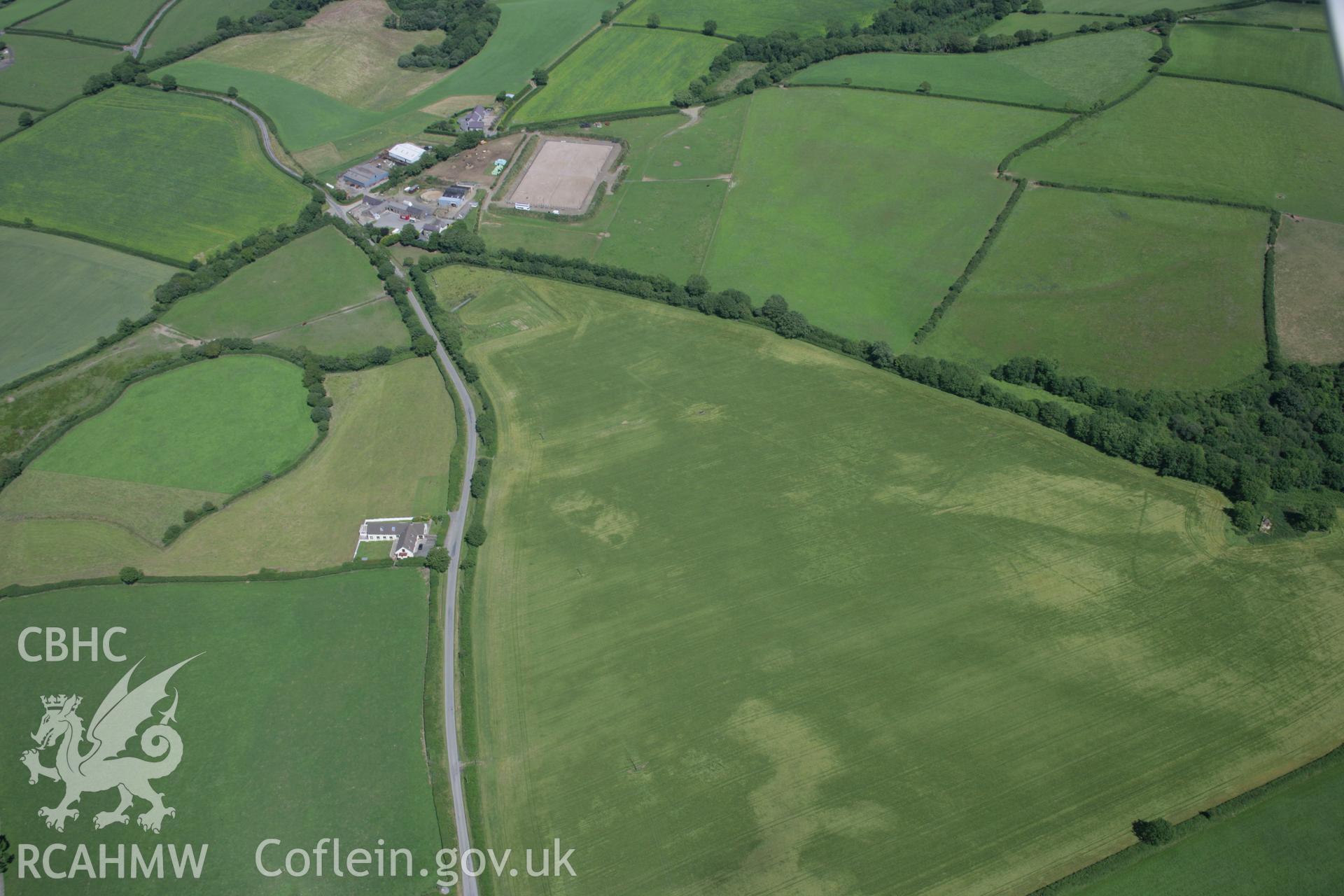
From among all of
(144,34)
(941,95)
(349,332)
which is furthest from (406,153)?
(941,95)

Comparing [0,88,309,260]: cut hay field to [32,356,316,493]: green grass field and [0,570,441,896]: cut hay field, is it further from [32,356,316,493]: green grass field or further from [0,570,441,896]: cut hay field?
[0,570,441,896]: cut hay field

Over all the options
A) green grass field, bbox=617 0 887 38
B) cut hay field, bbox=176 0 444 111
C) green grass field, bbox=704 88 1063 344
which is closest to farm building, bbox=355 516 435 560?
green grass field, bbox=704 88 1063 344

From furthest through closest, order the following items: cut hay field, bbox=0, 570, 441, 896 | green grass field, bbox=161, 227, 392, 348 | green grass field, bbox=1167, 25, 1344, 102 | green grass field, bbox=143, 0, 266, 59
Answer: green grass field, bbox=143, 0, 266, 59 < green grass field, bbox=1167, 25, 1344, 102 < green grass field, bbox=161, 227, 392, 348 < cut hay field, bbox=0, 570, 441, 896

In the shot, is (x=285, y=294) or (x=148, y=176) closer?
(x=285, y=294)

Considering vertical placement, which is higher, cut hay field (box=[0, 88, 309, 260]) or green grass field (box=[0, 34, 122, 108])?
green grass field (box=[0, 34, 122, 108])

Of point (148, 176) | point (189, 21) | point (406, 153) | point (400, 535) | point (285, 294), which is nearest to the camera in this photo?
point (400, 535)

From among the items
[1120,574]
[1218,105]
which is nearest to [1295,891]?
[1120,574]

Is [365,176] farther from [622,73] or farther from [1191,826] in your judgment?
[1191,826]
